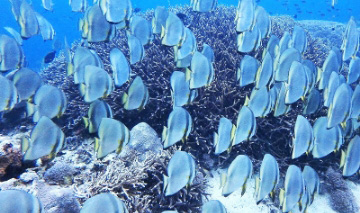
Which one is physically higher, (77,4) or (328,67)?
(77,4)

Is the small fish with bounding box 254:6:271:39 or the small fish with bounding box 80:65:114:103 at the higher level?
the small fish with bounding box 254:6:271:39

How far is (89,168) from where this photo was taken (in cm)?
420

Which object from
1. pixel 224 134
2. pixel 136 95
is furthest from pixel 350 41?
pixel 136 95

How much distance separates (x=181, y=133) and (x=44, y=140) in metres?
1.42

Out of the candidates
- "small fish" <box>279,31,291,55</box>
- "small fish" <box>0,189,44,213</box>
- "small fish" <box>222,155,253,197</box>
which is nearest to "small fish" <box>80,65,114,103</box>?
"small fish" <box>0,189,44,213</box>

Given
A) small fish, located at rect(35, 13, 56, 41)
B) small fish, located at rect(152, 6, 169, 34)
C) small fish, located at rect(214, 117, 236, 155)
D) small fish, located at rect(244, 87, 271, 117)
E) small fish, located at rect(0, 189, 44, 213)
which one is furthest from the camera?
small fish, located at rect(35, 13, 56, 41)

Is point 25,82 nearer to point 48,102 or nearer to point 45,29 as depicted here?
point 48,102

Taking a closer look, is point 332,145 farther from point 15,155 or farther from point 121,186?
point 15,155

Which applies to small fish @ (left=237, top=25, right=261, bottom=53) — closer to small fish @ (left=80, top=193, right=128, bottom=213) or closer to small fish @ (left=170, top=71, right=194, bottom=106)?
small fish @ (left=170, top=71, right=194, bottom=106)

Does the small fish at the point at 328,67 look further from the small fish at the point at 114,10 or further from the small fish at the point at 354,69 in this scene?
the small fish at the point at 114,10

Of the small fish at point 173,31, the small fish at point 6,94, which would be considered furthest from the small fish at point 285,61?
the small fish at point 6,94

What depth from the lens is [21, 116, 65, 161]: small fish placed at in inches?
110

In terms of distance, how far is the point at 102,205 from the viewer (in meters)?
2.02

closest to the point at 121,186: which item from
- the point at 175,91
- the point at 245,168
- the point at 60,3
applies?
the point at 175,91
